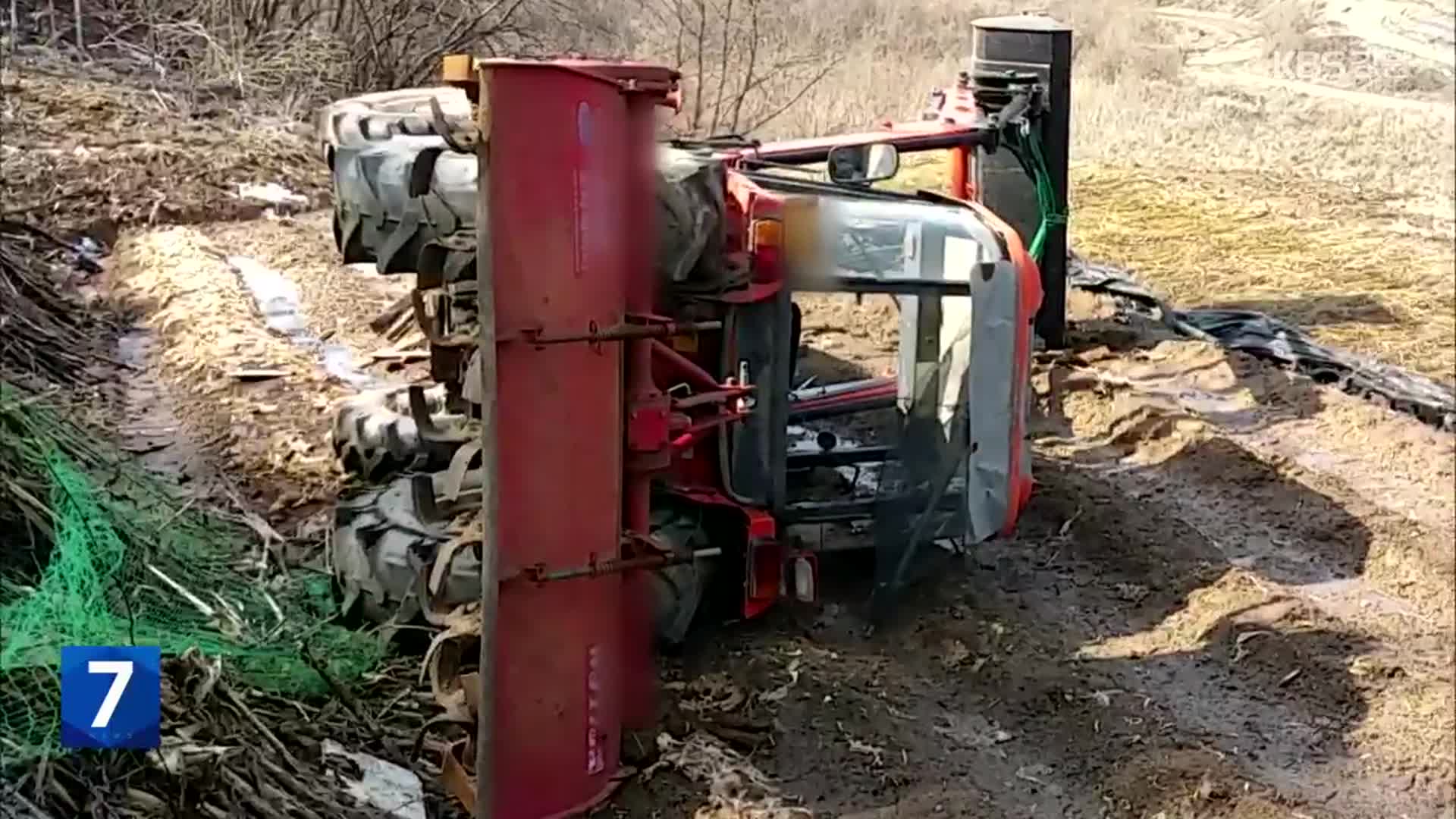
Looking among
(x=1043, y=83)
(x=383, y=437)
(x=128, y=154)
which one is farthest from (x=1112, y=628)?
(x=128, y=154)

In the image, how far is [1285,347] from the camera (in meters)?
8.81

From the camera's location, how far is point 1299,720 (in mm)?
5113

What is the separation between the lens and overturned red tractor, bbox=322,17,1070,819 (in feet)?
12.2

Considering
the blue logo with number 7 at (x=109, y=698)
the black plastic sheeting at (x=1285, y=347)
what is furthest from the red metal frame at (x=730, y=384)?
the black plastic sheeting at (x=1285, y=347)

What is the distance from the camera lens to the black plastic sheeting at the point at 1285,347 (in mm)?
8078

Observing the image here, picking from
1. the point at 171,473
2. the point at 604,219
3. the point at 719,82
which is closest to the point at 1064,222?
the point at 719,82

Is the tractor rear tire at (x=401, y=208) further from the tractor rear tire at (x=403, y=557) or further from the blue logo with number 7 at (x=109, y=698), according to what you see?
the blue logo with number 7 at (x=109, y=698)

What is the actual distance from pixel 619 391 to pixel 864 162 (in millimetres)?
2995

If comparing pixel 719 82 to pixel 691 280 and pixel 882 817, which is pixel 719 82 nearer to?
pixel 691 280

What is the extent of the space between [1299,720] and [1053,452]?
240cm

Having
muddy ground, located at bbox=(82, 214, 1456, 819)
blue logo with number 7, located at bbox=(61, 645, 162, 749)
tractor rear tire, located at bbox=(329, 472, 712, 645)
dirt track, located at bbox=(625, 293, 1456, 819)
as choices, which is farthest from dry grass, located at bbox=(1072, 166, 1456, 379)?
blue logo with number 7, located at bbox=(61, 645, 162, 749)

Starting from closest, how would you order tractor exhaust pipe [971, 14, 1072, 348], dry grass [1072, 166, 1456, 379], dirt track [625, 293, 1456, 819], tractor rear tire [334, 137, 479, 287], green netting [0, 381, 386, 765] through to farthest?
green netting [0, 381, 386, 765], tractor rear tire [334, 137, 479, 287], dirt track [625, 293, 1456, 819], tractor exhaust pipe [971, 14, 1072, 348], dry grass [1072, 166, 1456, 379]

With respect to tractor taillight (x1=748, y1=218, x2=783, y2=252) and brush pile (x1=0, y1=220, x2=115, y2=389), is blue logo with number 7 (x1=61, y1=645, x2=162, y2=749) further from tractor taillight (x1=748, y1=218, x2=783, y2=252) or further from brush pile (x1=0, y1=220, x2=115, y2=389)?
brush pile (x1=0, y1=220, x2=115, y2=389)

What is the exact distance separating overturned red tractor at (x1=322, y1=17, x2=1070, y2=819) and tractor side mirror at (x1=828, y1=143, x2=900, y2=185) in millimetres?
14
